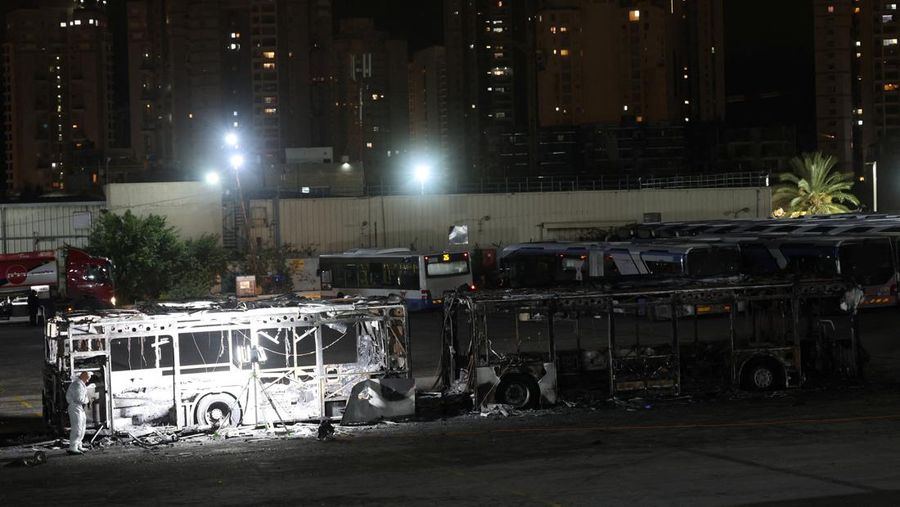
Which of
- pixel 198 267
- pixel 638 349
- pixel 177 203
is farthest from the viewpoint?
pixel 177 203

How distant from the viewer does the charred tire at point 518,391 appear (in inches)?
894

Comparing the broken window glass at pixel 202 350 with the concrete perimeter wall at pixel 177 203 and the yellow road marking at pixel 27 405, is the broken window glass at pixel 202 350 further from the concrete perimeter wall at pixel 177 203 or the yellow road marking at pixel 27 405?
the concrete perimeter wall at pixel 177 203

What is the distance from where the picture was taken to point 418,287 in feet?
164

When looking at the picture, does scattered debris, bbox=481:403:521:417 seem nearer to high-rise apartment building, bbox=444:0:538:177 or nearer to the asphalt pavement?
the asphalt pavement

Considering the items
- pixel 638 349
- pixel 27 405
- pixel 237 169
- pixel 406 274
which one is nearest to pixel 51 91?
pixel 237 169

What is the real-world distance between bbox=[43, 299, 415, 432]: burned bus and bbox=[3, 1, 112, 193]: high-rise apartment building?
16668cm

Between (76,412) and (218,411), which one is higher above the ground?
(76,412)

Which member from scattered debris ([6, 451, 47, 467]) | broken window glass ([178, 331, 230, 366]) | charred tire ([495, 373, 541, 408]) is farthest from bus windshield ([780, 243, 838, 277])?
scattered debris ([6, 451, 47, 467])

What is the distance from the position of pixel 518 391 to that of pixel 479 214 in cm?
4210

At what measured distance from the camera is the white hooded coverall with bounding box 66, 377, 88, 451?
19594mm

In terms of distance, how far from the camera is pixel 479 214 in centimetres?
6456

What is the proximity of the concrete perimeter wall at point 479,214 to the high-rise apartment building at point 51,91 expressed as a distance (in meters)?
128

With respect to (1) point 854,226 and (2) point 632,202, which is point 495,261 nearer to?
(2) point 632,202

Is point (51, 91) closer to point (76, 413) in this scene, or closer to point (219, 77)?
point (219, 77)
